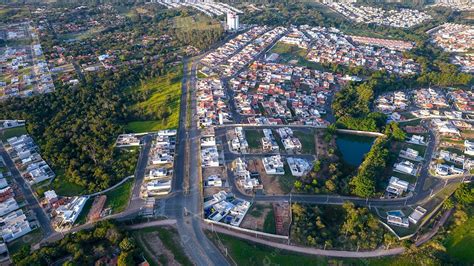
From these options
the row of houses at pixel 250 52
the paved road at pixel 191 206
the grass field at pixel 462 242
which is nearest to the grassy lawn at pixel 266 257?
the paved road at pixel 191 206

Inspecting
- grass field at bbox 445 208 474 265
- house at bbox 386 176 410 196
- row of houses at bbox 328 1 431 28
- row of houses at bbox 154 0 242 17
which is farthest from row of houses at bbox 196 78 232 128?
row of houses at bbox 328 1 431 28

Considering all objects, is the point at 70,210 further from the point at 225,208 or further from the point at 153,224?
the point at 225,208

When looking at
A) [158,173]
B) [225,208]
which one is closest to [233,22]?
[158,173]

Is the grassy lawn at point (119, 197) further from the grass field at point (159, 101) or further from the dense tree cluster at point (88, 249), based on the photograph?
the grass field at point (159, 101)

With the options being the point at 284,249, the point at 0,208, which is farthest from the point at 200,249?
the point at 0,208

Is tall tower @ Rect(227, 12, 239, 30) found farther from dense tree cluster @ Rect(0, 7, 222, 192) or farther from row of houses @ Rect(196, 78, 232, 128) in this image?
row of houses @ Rect(196, 78, 232, 128)

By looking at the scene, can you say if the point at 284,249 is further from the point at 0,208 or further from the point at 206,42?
the point at 206,42
